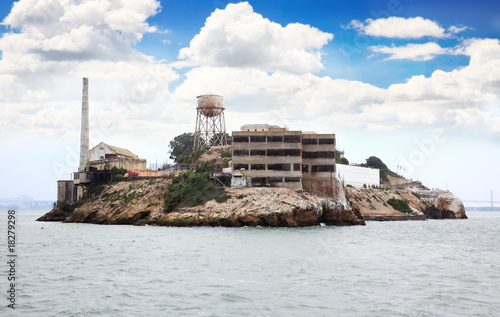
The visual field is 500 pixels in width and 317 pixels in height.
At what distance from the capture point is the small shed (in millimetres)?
82688

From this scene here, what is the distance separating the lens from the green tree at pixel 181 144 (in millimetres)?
138875

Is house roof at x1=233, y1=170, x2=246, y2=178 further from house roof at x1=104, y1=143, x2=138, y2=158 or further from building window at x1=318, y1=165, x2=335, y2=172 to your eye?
house roof at x1=104, y1=143, x2=138, y2=158

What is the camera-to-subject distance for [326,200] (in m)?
79.8

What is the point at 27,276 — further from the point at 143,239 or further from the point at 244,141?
the point at 244,141

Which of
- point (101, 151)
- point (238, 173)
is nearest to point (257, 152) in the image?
point (238, 173)

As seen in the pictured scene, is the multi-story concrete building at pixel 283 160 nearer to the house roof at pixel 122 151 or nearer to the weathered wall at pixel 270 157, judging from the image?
the weathered wall at pixel 270 157

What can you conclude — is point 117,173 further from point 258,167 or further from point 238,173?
point 258,167

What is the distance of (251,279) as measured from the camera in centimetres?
3005

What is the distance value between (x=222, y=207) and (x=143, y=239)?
22.9 metres

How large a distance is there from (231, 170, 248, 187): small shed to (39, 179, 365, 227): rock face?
3254 mm

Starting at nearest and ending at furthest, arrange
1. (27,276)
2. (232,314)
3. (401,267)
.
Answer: (232,314) < (27,276) < (401,267)

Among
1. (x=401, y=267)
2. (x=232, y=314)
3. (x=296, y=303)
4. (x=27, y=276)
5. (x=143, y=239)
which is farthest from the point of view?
(x=143, y=239)

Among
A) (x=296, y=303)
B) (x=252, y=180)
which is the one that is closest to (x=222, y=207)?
(x=252, y=180)

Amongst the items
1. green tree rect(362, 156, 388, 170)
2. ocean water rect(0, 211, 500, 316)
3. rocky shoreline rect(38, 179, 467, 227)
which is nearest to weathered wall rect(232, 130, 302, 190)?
rocky shoreline rect(38, 179, 467, 227)
